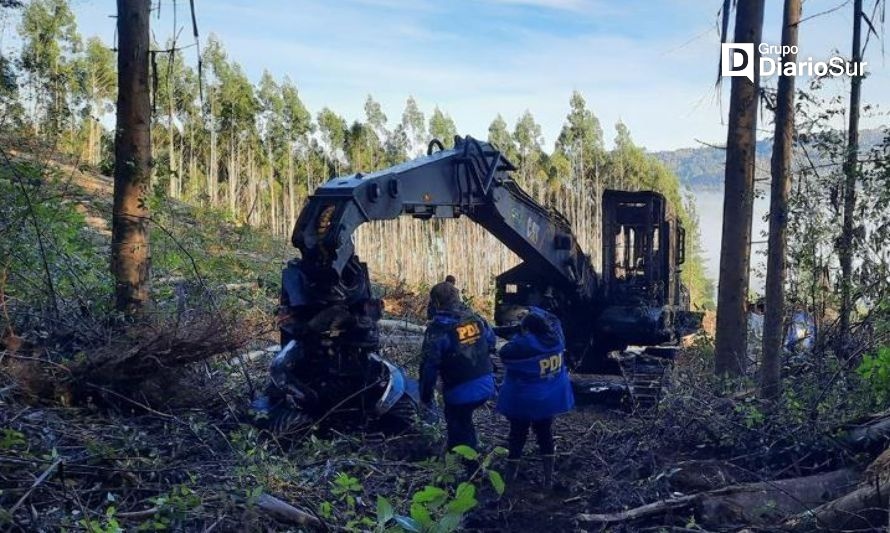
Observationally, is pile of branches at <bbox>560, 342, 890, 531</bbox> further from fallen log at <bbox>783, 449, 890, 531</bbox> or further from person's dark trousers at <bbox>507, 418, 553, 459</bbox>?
person's dark trousers at <bbox>507, 418, 553, 459</bbox>

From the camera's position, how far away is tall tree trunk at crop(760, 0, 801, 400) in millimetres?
9023

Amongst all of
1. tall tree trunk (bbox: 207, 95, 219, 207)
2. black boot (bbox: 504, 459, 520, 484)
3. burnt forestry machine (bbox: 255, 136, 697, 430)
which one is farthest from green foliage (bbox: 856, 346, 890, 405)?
tall tree trunk (bbox: 207, 95, 219, 207)

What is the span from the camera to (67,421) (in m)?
5.86

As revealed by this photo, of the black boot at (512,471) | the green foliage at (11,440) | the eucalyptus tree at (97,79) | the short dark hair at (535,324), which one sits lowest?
the black boot at (512,471)

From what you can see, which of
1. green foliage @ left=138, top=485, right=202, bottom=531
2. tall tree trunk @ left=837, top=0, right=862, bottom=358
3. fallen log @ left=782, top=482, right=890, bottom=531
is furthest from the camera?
tall tree trunk @ left=837, top=0, right=862, bottom=358

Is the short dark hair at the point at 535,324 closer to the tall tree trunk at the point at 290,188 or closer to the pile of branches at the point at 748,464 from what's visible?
the pile of branches at the point at 748,464

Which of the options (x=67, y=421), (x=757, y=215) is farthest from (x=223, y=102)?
(x=67, y=421)

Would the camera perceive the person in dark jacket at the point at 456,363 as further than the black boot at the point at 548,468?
No

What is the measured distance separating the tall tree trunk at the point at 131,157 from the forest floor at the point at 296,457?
62 cm

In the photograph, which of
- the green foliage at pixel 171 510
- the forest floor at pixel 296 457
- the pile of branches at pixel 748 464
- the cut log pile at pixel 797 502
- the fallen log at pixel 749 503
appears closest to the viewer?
the green foliage at pixel 171 510

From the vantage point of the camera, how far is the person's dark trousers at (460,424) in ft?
22.8

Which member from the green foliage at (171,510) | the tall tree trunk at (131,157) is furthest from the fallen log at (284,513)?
the tall tree trunk at (131,157)

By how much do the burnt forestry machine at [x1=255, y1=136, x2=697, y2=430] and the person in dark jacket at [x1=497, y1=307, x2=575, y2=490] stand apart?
101cm

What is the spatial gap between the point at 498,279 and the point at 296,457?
6529mm
